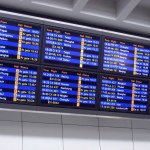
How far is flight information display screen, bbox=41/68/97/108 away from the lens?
3.20 metres

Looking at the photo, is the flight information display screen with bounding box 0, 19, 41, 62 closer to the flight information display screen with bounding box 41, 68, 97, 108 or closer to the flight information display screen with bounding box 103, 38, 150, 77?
the flight information display screen with bounding box 41, 68, 97, 108

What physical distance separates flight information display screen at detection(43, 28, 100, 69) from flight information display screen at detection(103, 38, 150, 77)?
0.46ft

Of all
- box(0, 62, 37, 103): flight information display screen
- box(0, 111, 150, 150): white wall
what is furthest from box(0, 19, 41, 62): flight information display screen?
box(0, 111, 150, 150): white wall

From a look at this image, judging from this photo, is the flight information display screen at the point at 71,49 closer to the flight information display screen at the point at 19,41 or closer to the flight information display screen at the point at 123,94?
the flight information display screen at the point at 19,41

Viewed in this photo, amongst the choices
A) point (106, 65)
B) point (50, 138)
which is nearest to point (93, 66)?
point (106, 65)

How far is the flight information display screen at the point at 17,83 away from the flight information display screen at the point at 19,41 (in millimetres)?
105

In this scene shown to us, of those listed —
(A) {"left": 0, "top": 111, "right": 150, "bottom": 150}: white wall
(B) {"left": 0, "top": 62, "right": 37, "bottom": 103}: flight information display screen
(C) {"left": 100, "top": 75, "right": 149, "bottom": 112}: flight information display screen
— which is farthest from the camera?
(C) {"left": 100, "top": 75, "right": 149, "bottom": 112}: flight information display screen

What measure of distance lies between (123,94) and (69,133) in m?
0.75

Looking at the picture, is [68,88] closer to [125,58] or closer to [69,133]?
[69,133]

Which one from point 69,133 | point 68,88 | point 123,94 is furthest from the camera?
point 123,94

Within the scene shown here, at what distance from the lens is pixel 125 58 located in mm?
3586

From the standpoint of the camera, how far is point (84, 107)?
332 cm

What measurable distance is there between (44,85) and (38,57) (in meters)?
0.29

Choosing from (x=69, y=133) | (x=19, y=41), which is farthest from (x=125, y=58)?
(x=19, y=41)
